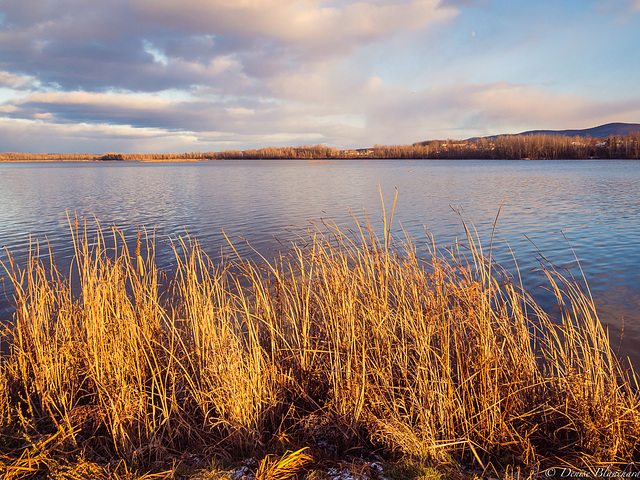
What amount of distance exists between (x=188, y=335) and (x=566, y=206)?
21.7 m

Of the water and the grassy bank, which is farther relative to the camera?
the water

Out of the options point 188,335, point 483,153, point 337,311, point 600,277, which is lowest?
point 600,277

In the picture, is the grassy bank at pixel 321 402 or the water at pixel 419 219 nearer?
the grassy bank at pixel 321 402

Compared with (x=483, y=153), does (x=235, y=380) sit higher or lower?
lower

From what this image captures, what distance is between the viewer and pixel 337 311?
372 cm

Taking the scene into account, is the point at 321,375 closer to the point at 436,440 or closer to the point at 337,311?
the point at 337,311

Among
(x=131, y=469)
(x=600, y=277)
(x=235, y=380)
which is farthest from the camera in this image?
(x=600, y=277)

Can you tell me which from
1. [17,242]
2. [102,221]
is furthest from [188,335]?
[102,221]

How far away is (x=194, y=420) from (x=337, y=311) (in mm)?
1698

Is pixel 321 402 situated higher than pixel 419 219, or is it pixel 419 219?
pixel 419 219

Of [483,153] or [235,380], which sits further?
[483,153]

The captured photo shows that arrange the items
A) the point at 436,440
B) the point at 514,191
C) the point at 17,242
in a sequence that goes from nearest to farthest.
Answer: the point at 436,440, the point at 17,242, the point at 514,191

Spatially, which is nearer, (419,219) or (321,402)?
(321,402)

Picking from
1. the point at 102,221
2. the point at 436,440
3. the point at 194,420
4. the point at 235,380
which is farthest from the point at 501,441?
the point at 102,221
